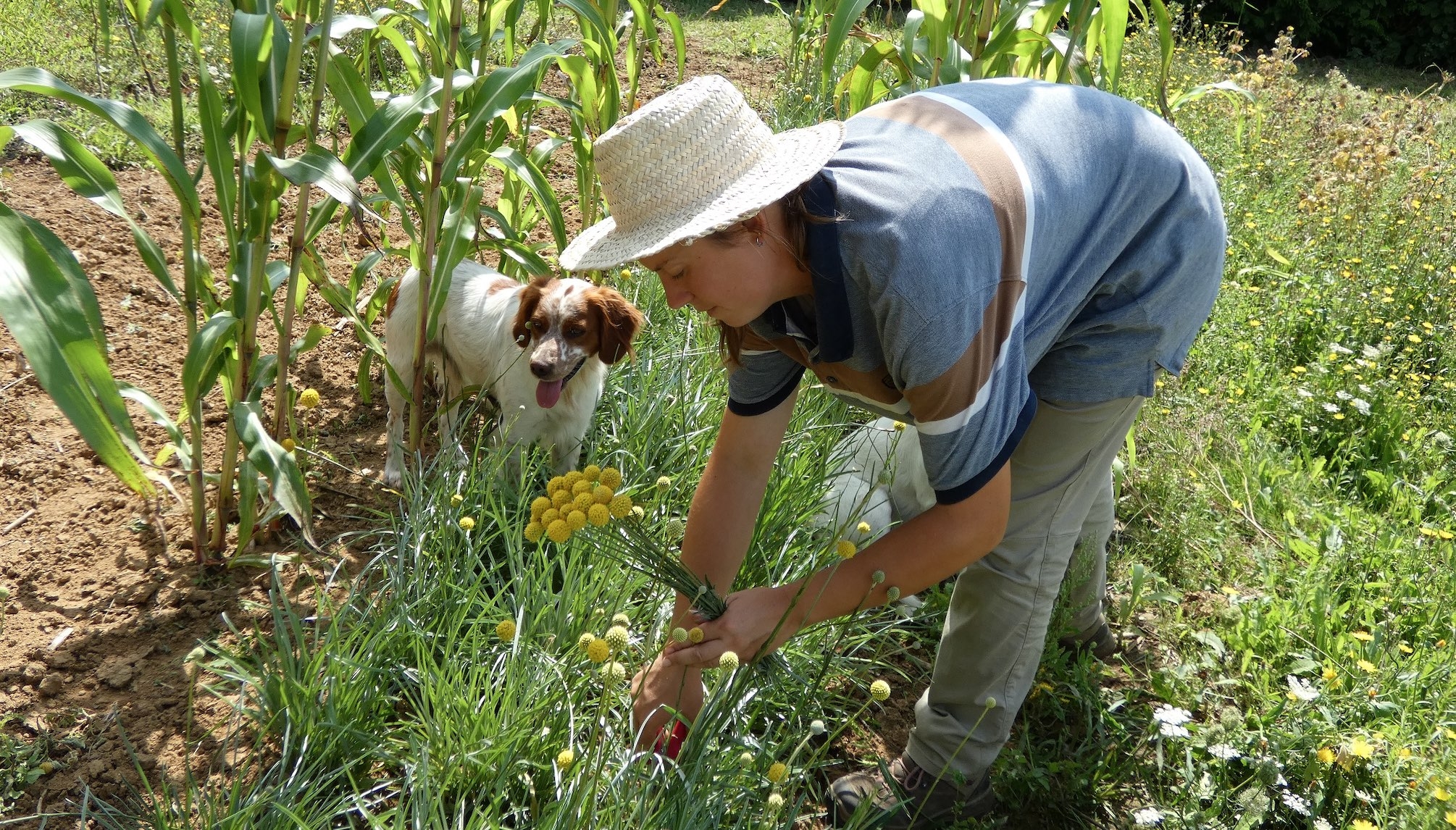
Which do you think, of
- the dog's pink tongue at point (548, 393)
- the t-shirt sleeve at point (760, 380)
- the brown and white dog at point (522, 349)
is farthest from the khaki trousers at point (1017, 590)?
the dog's pink tongue at point (548, 393)

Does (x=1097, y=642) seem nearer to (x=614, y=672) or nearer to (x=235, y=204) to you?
(x=614, y=672)

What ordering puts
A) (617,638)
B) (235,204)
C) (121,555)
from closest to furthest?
(617,638), (235,204), (121,555)

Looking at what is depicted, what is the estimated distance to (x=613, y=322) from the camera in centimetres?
324

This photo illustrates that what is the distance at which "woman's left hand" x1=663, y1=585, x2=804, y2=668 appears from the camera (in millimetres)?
1659

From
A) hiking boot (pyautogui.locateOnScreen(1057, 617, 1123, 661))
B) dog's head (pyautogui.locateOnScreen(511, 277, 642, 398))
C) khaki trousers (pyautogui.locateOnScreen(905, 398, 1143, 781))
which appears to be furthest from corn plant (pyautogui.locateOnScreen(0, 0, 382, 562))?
hiking boot (pyautogui.locateOnScreen(1057, 617, 1123, 661))

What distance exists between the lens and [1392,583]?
2971 mm

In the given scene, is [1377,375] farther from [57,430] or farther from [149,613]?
[57,430]

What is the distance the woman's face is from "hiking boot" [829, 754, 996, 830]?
3.79 ft

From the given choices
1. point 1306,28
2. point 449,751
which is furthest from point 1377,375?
point 1306,28

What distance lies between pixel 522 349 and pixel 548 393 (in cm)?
19

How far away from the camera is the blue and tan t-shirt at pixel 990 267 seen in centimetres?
157

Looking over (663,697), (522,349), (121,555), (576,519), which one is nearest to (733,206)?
(576,519)

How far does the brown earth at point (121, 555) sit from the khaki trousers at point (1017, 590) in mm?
1348

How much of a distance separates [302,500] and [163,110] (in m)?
3.51
